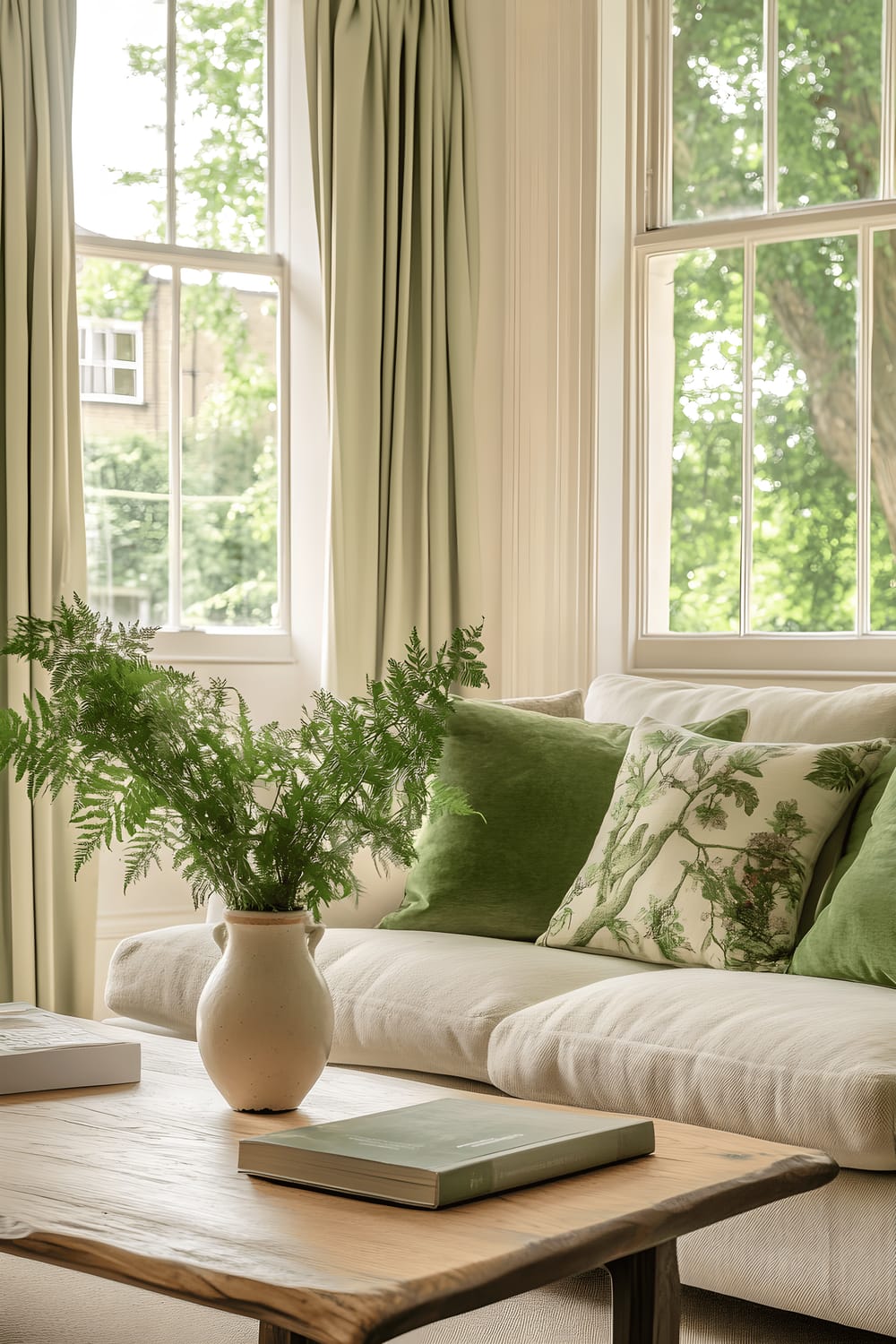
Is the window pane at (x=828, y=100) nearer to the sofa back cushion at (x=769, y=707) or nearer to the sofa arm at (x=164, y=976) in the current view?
the sofa back cushion at (x=769, y=707)

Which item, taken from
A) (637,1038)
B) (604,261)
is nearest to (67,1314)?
(637,1038)

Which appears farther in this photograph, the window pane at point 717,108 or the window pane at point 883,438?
the window pane at point 717,108

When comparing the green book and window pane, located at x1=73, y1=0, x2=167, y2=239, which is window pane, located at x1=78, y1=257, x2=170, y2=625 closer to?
window pane, located at x1=73, y1=0, x2=167, y2=239

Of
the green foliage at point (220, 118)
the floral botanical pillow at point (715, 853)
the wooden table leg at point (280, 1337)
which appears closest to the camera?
the wooden table leg at point (280, 1337)

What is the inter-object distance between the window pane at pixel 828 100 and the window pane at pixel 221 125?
1.48 meters

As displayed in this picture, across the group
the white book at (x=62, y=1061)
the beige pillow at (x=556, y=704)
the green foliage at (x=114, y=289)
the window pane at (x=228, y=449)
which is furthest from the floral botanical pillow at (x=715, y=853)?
the green foliage at (x=114, y=289)

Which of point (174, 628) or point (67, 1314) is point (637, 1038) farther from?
point (174, 628)

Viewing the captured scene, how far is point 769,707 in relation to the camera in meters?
2.90

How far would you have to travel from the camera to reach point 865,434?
12.3 ft

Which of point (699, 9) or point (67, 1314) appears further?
point (699, 9)

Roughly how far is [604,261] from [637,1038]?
8.57 feet

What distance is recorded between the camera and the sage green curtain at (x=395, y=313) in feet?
13.5

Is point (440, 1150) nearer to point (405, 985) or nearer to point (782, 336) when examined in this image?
point (405, 985)

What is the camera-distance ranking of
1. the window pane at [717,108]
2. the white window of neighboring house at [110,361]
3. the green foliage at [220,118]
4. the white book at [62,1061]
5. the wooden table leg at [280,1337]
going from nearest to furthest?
1. the wooden table leg at [280,1337]
2. the white book at [62,1061]
3. the window pane at [717,108]
4. the white window of neighboring house at [110,361]
5. the green foliage at [220,118]
